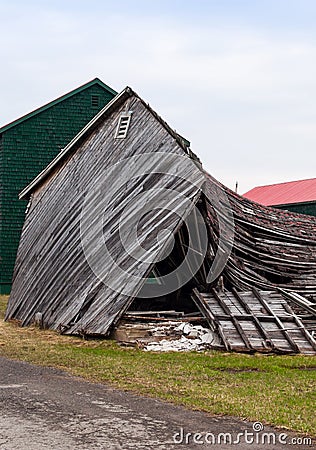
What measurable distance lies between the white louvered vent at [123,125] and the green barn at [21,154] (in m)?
11.4

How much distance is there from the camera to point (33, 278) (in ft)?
65.0

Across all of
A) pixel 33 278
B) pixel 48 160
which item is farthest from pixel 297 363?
pixel 48 160

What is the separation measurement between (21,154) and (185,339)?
671 inches

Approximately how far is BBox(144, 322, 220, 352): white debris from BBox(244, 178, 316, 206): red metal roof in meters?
26.1

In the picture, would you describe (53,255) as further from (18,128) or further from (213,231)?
(18,128)

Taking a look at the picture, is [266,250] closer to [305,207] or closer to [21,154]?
[21,154]

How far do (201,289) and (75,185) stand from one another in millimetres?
4875

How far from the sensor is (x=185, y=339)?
1538cm

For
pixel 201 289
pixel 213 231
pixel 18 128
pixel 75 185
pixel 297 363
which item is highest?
pixel 18 128

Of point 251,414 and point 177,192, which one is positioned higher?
point 177,192

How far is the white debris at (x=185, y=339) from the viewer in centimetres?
1512

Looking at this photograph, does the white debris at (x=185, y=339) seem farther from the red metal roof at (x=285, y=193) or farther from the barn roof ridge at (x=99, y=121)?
the red metal roof at (x=285, y=193)

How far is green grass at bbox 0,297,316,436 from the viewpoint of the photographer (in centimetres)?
915

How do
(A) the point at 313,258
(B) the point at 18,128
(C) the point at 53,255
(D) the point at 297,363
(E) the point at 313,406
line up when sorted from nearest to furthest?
(E) the point at 313,406
(D) the point at 297,363
(C) the point at 53,255
(A) the point at 313,258
(B) the point at 18,128
